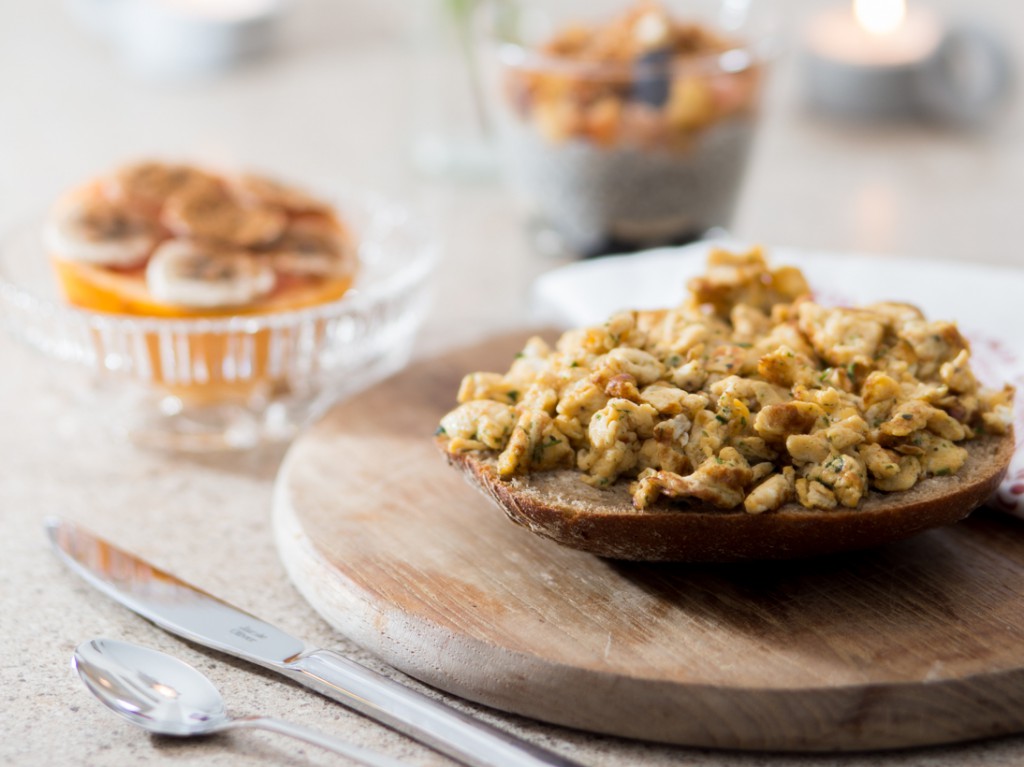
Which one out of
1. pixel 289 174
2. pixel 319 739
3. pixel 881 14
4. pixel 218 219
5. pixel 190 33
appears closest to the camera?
pixel 319 739

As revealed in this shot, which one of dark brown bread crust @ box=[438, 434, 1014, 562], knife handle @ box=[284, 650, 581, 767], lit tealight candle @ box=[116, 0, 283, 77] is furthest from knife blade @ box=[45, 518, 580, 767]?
lit tealight candle @ box=[116, 0, 283, 77]

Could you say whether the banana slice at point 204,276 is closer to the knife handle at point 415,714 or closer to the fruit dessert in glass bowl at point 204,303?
the fruit dessert in glass bowl at point 204,303

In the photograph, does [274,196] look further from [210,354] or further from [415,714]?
[415,714]

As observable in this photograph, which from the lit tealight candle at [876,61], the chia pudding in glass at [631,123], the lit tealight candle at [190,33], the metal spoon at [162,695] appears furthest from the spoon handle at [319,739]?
the lit tealight candle at [190,33]

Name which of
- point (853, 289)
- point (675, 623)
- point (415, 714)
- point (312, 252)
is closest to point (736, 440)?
point (675, 623)

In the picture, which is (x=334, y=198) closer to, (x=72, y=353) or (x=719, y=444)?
(x=72, y=353)

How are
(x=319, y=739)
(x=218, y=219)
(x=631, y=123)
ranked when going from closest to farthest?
(x=319, y=739) < (x=218, y=219) < (x=631, y=123)
